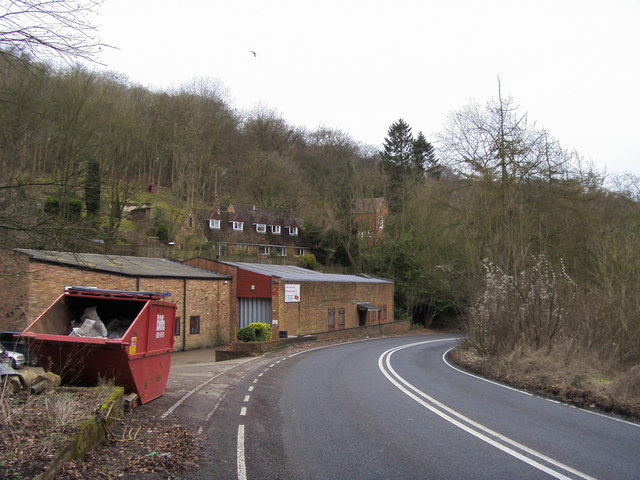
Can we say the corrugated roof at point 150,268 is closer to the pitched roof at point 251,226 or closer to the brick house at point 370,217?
the pitched roof at point 251,226

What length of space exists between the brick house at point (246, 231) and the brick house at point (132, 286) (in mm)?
17266

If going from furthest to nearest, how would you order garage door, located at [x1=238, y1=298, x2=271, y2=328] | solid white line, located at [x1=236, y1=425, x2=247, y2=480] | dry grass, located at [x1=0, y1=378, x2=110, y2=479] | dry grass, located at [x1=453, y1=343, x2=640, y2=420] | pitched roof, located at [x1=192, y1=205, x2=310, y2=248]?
pitched roof, located at [x1=192, y1=205, x2=310, y2=248] → garage door, located at [x1=238, y1=298, x2=271, y2=328] → dry grass, located at [x1=453, y1=343, x2=640, y2=420] → solid white line, located at [x1=236, y1=425, x2=247, y2=480] → dry grass, located at [x1=0, y1=378, x2=110, y2=479]

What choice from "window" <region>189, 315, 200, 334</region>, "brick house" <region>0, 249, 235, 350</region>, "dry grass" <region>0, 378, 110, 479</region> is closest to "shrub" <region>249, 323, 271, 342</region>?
"brick house" <region>0, 249, 235, 350</region>

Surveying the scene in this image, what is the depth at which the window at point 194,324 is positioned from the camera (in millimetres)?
33750

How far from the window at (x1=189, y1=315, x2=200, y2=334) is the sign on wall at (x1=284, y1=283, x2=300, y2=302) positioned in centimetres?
592

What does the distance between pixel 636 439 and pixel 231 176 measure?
62079 millimetres

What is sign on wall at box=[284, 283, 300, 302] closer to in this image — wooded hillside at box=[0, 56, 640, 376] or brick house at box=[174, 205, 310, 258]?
wooded hillside at box=[0, 56, 640, 376]

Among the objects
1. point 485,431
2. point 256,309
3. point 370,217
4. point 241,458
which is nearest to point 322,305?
point 256,309

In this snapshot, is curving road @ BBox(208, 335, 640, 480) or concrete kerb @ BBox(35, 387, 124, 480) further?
curving road @ BBox(208, 335, 640, 480)

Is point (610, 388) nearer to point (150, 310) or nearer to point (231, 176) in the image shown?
point (150, 310)

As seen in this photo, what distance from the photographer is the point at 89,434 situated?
275 inches

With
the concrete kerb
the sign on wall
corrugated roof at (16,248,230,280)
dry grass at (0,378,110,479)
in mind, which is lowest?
the concrete kerb

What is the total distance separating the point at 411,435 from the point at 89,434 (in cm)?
476

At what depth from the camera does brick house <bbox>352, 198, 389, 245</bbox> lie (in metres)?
60.2
